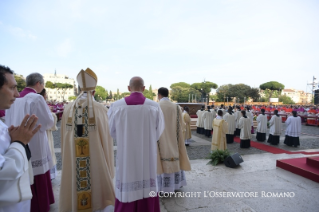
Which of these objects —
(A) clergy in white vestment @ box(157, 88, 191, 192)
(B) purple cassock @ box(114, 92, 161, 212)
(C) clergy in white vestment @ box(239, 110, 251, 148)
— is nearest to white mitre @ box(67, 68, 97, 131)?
(B) purple cassock @ box(114, 92, 161, 212)

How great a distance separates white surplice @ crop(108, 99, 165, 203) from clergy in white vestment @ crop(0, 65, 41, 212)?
1.02m

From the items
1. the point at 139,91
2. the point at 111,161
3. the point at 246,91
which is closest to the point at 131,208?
the point at 111,161

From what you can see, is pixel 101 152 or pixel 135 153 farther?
pixel 101 152

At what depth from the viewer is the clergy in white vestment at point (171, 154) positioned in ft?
10.9

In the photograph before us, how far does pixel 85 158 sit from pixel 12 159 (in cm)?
132

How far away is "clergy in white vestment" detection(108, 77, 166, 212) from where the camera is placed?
2297 mm

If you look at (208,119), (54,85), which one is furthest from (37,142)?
(54,85)

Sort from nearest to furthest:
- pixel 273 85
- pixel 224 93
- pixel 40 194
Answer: pixel 40 194, pixel 224 93, pixel 273 85

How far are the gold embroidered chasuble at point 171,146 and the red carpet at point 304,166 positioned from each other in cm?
275

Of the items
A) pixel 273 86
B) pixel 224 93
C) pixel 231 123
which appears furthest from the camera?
pixel 273 86

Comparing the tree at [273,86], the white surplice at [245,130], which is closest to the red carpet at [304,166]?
the white surplice at [245,130]

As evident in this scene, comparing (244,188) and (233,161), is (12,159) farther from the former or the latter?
(233,161)

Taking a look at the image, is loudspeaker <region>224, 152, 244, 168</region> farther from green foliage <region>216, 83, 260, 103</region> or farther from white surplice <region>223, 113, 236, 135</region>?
green foliage <region>216, 83, 260, 103</region>

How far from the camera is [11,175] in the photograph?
3.79ft
